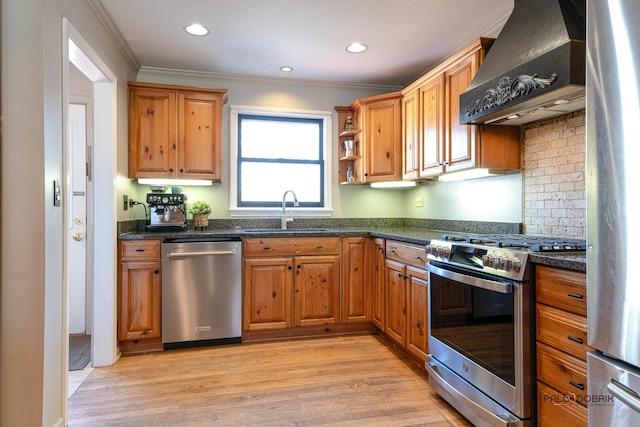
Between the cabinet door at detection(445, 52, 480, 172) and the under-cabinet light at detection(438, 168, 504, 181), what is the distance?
0.11 meters

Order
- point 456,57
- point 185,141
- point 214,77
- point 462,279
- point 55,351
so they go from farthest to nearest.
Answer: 1. point 214,77
2. point 185,141
3. point 456,57
4. point 462,279
5. point 55,351

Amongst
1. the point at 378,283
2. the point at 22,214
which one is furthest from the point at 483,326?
the point at 22,214

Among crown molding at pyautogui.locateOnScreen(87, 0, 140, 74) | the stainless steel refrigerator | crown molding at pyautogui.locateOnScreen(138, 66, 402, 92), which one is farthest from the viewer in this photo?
crown molding at pyautogui.locateOnScreen(138, 66, 402, 92)

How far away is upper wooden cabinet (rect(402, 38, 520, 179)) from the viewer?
2.46 meters

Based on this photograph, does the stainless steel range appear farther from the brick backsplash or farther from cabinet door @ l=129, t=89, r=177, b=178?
cabinet door @ l=129, t=89, r=177, b=178

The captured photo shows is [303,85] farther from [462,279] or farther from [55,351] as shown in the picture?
[55,351]

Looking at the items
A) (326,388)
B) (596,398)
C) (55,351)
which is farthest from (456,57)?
(55,351)

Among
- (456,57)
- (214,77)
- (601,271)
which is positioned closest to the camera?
(601,271)

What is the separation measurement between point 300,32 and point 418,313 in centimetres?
229

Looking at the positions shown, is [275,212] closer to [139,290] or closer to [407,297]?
[139,290]

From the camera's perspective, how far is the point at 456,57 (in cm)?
259

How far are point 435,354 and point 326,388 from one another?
746 mm

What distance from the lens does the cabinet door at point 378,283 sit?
3.17m

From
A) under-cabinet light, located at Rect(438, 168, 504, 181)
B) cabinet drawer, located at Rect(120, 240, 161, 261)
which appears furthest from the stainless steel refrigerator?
cabinet drawer, located at Rect(120, 240, 161, 261)
